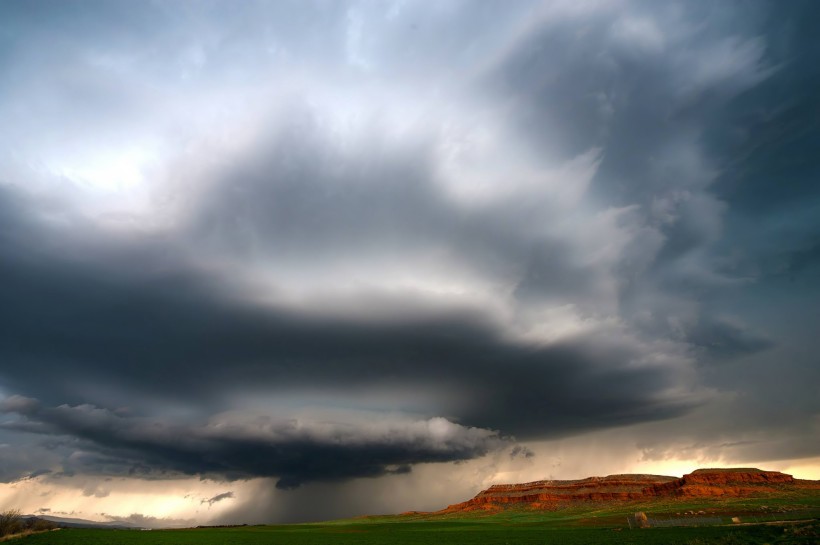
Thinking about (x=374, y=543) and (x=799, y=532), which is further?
(x=374, y=543)

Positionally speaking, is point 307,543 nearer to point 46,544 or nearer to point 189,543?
point 189,543

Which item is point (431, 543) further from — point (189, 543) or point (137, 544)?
point (137, 544)

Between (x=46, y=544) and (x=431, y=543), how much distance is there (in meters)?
79.8

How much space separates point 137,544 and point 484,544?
273ft

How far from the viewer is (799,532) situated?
67688mm

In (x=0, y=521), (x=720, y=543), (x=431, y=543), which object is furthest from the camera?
(x=431, y=543)

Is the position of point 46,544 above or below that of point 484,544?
above

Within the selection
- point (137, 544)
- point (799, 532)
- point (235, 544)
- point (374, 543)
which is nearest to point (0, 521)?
point (137, 544)

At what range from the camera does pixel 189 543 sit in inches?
4719

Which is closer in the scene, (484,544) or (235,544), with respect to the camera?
(484,544)

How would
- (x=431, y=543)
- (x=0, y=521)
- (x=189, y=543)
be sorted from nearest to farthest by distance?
(x=0, y=521), (x=431, y=543), (x=189, y=543)

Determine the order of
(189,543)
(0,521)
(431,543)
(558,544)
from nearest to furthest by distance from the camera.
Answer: (558,544) < (0,521) < (431,543) < (189,543)

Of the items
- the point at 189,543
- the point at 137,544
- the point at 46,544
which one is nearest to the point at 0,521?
the point at 46,544

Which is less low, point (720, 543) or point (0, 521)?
point (0, 521)
